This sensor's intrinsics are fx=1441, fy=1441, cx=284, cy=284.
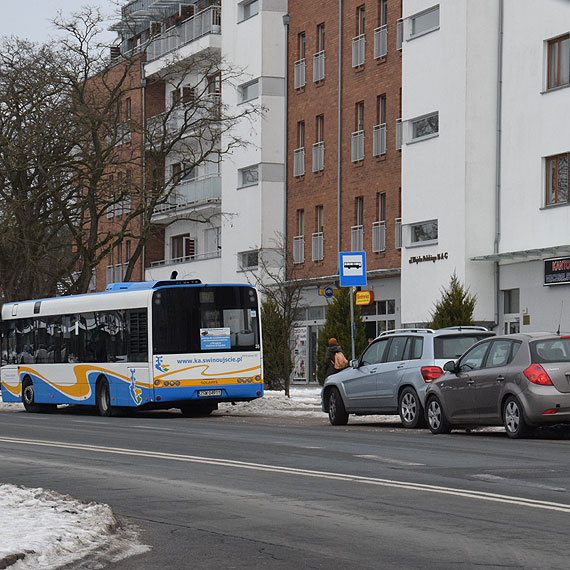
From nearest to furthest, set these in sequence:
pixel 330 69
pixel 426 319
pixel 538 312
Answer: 1. pixel 538 312
2. pixel 426 319
3. pixel 330 69

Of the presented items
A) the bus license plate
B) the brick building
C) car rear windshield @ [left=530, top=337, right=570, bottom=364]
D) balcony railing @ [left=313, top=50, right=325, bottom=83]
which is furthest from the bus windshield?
balcony railing @ [left=313, top=50, right=325, bottom=83]

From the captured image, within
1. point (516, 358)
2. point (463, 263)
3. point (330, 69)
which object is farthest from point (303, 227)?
point (516, 358)

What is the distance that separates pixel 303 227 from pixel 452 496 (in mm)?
41469

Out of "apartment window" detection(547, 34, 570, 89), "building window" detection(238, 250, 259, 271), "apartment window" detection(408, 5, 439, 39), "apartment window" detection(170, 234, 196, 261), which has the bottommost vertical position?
"building window" detection(238, 250, 259, 271)

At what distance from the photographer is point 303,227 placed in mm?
53625

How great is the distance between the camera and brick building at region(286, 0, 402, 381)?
47625 millimetres

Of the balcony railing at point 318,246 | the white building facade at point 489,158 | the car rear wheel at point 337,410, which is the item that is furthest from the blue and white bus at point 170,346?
the balcony railing at point 318,246

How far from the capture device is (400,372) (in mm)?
24281

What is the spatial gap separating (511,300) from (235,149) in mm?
19872

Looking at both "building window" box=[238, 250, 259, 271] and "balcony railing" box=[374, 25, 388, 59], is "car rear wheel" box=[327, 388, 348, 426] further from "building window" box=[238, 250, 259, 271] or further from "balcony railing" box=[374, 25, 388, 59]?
"building window" box=[238, 250, 259, 271]

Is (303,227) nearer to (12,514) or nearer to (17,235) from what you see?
(17,235)

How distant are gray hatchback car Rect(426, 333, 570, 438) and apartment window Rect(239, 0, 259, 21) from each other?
36.9 m

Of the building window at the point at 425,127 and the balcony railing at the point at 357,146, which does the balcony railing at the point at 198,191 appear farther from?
the building window at the point at 425,127

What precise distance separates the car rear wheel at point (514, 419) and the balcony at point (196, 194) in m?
39.8
